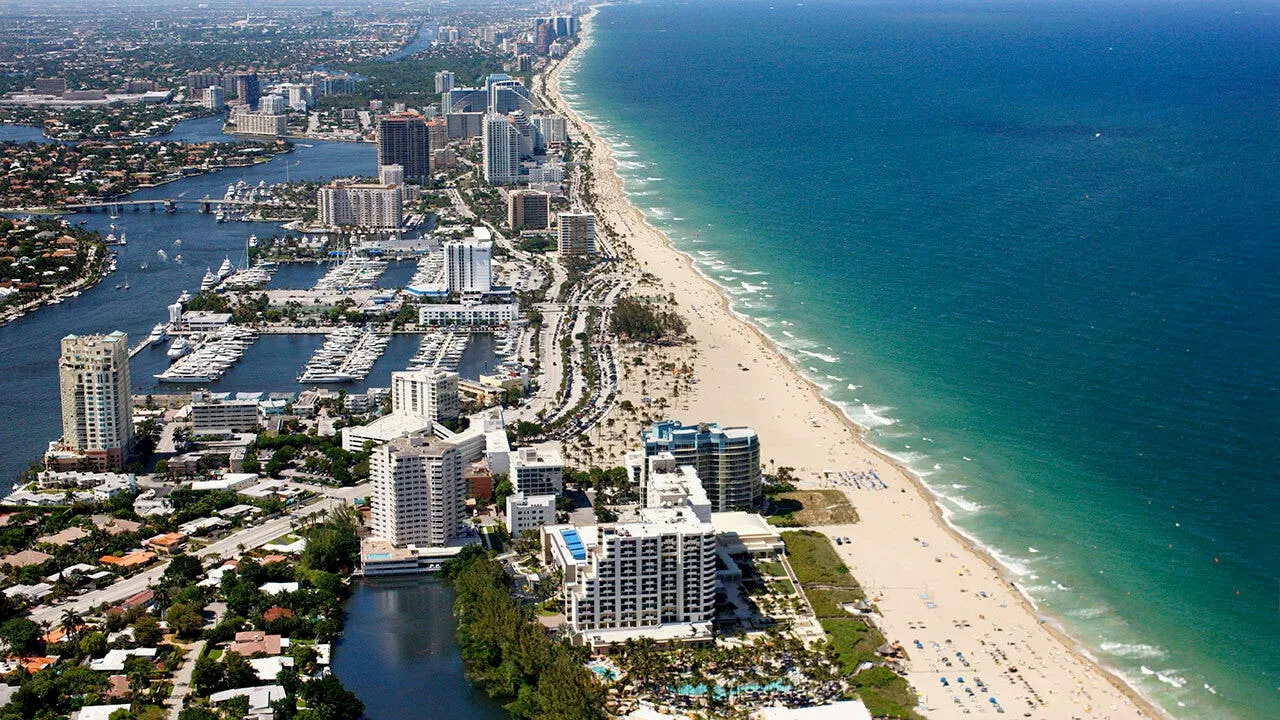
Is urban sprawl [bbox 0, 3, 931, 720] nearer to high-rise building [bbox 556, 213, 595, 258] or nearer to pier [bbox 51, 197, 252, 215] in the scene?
high-rise building [bbox 556, 213, 595, 258]

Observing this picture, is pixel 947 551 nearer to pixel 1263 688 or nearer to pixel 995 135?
pixel 1263 688

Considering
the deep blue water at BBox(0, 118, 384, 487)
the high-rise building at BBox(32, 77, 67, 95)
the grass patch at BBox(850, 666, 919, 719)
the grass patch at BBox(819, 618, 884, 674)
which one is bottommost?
the deep blue water at BBox(0, 118, 384, 487)

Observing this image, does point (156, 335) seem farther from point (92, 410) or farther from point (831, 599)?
point (831, 599)

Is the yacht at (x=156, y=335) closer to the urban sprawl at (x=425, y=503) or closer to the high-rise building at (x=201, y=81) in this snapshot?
the urban sprawl at (x=425, y=503)

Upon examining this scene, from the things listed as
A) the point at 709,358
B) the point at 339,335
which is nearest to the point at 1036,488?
the point at 709,358

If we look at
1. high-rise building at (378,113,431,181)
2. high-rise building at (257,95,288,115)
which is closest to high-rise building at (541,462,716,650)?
high-rise building at (378,113,431,181)

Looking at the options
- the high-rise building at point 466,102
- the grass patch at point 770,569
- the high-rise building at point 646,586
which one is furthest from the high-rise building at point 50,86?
the high-rise building at point 646,586

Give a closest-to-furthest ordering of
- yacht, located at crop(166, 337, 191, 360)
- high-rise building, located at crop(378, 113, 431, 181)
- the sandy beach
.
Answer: the sandy beach → yacht, located at crop(166, 337, 191, 360) → high-rise building, located at crop(378, 113, 431, 181)

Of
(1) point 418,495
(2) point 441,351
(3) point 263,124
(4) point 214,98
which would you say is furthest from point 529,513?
(4) point 214,98
